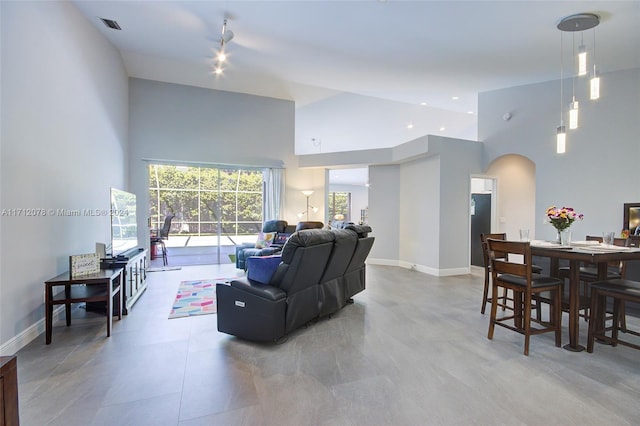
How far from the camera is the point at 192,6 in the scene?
12.5 ft

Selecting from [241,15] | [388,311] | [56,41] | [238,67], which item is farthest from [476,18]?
[56,41]

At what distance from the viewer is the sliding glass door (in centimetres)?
699

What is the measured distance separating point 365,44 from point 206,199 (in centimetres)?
493

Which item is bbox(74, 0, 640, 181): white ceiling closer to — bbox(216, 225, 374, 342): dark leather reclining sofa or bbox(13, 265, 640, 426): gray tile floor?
bbox(216, 225, 374, 342): dark leather reclining sofa

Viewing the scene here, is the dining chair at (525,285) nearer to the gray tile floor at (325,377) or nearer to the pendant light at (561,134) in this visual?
the gray tile floor at (325,377)

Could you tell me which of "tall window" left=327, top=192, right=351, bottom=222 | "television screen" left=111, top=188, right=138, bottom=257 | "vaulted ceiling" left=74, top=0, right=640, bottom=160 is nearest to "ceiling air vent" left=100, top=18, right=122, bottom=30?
"vaulted ceiling" left=74, top=0, right=640, bottom=160

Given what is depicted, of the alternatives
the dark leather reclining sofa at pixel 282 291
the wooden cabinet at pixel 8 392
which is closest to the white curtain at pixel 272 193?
the dark leather reclining sofa at pixel 282 291

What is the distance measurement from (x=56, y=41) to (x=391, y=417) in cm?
491

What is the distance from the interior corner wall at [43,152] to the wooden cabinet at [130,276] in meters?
0.54

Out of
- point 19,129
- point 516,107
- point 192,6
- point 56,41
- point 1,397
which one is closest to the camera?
point 1,397

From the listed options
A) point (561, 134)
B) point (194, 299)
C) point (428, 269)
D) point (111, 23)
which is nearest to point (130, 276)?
point (194, 299)

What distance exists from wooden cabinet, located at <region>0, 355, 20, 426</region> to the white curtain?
247 inches

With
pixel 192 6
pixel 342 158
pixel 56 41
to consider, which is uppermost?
pixel 192 6

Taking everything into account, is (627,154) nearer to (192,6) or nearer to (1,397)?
(192,6)
